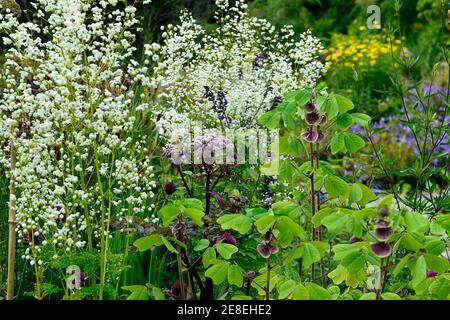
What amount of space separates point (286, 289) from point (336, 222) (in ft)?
0.97

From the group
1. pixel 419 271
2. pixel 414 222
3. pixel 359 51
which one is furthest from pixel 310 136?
pixel 359 51

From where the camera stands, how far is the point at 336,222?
2084 mm

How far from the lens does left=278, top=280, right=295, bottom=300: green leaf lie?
219 cm

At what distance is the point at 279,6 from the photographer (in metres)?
10.5

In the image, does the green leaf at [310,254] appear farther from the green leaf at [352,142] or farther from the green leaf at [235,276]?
the green leaf at [352,142]

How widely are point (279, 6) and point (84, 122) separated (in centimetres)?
807

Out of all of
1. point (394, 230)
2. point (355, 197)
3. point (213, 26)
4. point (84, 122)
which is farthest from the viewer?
point (213, 26)

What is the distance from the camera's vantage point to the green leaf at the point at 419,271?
2059 millimetres

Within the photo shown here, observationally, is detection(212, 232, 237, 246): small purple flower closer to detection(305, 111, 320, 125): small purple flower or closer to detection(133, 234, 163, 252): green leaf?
detection(133, 234, 163, 252): green leaf

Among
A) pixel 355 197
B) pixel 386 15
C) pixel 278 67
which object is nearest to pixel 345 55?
pixel 386 15

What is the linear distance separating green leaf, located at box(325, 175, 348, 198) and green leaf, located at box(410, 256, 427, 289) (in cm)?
37

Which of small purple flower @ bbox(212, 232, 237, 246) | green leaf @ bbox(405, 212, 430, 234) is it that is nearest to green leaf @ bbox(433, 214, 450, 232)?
green leaf @ bbox(405, 212, 430, 234)

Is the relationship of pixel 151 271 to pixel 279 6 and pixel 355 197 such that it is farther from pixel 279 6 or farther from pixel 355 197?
pixel 279 6

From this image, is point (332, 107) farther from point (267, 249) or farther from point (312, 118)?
point (267, 249)
